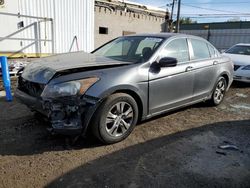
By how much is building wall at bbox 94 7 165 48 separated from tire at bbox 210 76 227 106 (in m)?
9.08

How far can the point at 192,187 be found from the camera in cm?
273

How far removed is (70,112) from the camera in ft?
10.7

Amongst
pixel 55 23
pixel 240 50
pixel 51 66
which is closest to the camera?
pixel 51 66

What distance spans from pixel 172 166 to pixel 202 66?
2532 mm

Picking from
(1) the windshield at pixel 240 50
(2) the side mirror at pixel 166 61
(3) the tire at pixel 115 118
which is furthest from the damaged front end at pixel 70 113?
(1) the windshield at pixel 240 50

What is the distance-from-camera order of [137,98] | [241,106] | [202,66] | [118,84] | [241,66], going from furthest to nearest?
[241,66] → [241,106] → [202,66] → [137,98] → [118,84]

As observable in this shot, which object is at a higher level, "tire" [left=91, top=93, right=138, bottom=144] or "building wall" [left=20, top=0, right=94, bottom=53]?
"building wall" [left=20, top=0, right=94, bottom=53]

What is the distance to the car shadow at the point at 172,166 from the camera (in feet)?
9.23

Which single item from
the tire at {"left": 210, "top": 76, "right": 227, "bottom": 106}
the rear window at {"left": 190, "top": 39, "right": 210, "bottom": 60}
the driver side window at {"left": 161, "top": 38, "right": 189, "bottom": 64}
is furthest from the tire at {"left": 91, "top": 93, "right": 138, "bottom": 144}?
the tire at {"left": 210, "top": 76, "right": 227, "bottom": 106}

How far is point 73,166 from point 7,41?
22.4 feet

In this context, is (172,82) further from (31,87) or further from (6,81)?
(6,81)

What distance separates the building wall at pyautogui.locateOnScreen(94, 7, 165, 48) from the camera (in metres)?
13.7

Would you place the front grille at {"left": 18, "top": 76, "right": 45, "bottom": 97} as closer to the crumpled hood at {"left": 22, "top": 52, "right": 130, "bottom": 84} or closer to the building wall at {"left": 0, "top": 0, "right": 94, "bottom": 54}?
the crumpled hood at {"left": 22, "top": 52, "right": 130, "bottom": 84}

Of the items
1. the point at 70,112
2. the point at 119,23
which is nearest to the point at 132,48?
the point at 70,112
